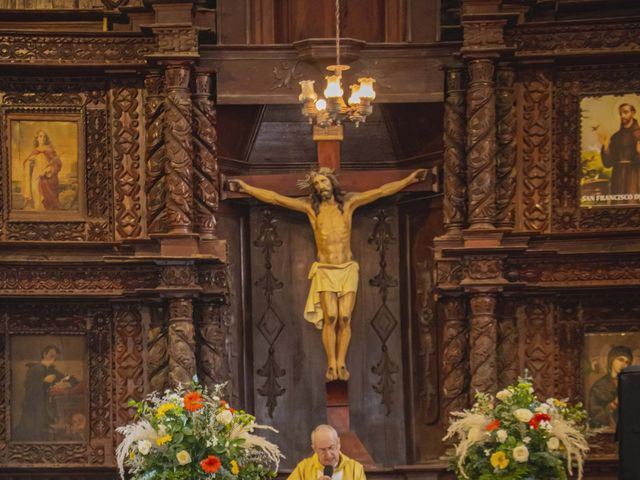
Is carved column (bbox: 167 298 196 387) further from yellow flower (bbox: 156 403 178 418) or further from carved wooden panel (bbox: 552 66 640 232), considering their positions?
carved wooden panel (bbox: 552 66 640 232)

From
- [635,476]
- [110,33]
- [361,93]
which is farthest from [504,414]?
[110,33]

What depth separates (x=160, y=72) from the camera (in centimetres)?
1648

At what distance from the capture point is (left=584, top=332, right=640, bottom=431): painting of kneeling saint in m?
16.3

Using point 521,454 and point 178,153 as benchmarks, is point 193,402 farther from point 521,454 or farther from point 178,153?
point 178,153

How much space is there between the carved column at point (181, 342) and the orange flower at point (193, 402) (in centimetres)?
332

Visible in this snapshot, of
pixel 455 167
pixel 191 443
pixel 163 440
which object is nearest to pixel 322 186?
pixel 455 167

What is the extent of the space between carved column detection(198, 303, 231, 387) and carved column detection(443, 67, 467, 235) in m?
2.45

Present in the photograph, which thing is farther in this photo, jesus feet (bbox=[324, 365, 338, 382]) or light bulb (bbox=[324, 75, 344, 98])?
jesus feet (bbox=[324, 365, 338, 382])

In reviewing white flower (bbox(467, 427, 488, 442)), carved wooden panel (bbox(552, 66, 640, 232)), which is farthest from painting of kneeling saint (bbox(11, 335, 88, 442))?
white flower (bbox(467, 427, 488, 442))

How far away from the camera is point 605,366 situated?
1628cm

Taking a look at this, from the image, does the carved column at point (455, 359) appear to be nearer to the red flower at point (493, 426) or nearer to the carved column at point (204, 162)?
the carved column at point (204, 162)

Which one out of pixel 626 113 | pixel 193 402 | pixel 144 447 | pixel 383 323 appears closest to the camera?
pixel 144 447

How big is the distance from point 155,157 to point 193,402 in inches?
181

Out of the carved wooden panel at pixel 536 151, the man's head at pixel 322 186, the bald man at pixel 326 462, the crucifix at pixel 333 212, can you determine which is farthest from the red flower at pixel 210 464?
the carved wooden panel at pixel 536 151
